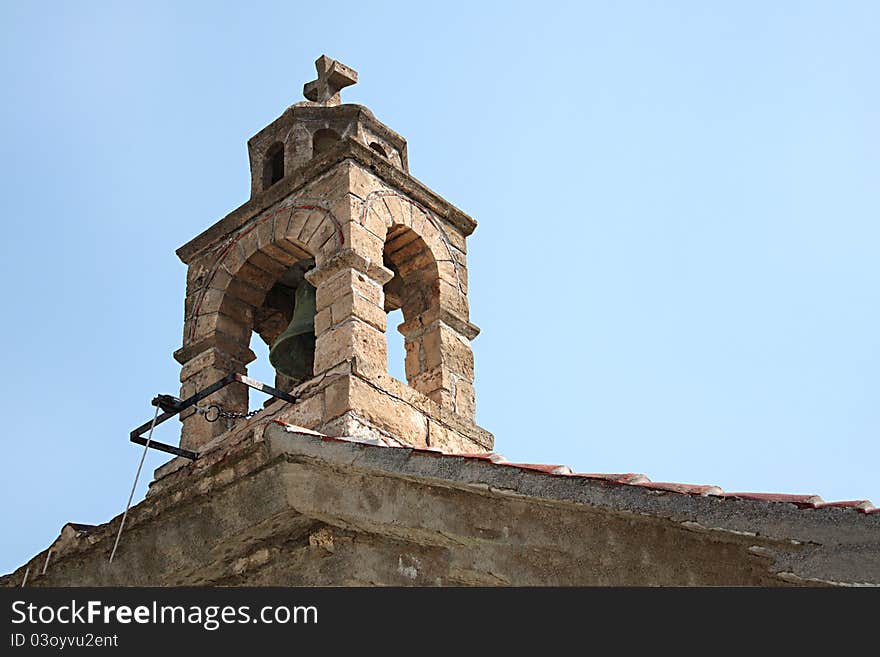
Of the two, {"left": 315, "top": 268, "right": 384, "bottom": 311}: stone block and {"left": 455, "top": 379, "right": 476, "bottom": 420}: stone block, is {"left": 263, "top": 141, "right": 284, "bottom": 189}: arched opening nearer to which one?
{"left": 315, "top": 268, "right": 384, "bottom": 311}: stone block

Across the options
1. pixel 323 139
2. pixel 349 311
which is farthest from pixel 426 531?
pixel 323 139

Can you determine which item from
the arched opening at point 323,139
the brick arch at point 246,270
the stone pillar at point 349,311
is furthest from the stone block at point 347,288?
the arched opening at point 323,139

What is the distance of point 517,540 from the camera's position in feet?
14.2

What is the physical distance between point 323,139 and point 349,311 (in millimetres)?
1970

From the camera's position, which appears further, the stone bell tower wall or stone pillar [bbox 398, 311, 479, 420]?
stone pillar [bbox 398, 311, 479, 420]

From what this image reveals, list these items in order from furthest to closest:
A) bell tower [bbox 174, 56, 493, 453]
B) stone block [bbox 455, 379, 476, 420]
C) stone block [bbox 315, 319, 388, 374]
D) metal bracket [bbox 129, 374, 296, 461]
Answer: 1. stone block [bbox 455, 379, 476, 420]
2. bell tower [bbox 174, 56, 493, 453]
3. stone block [bbox 315, 319, 388, 374]
4. metal bracket [bbox 129, 374, 296, 461]

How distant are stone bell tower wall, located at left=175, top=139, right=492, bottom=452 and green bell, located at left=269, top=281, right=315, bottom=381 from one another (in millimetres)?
284

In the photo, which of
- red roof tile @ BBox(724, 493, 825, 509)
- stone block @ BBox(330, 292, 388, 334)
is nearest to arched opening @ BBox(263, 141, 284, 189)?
stone block @ BBox(330, 292, 388, 334)

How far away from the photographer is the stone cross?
8.38 m

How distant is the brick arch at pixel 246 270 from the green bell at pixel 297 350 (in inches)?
A: 12.6

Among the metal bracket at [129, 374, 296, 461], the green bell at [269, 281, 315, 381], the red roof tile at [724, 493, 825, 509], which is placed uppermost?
the green bell at [269, 281, 315, 381]

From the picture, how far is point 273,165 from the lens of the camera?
838 centimetres
